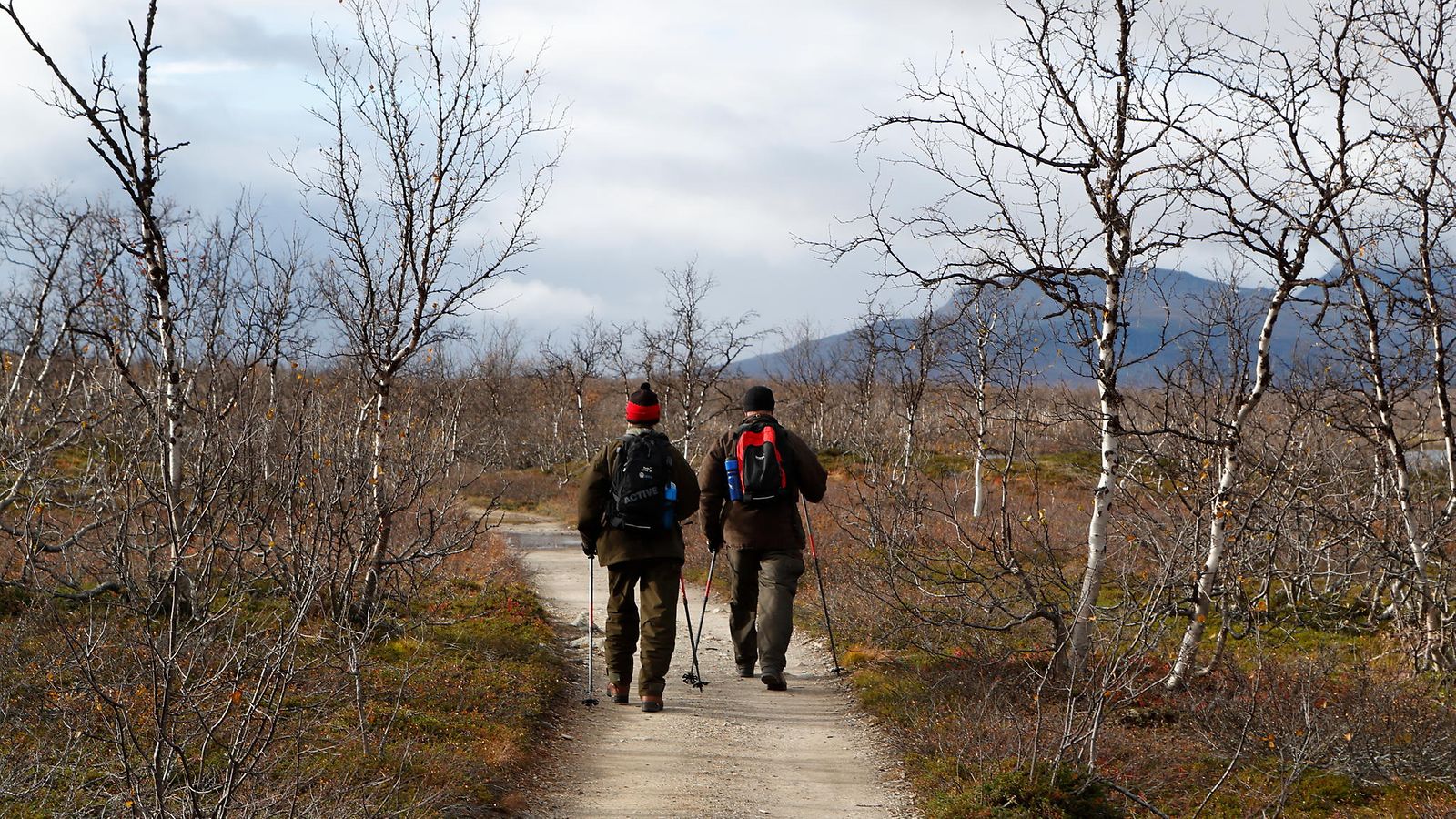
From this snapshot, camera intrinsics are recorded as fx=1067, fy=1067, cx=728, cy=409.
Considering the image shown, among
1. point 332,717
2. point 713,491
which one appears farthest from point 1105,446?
point 332,717

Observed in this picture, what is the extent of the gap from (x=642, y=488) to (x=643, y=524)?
0.87 ft

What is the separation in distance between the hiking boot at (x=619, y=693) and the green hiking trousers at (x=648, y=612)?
0.61 ft

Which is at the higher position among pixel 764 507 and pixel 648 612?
pixel 764 507

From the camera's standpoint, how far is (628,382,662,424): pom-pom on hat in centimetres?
792

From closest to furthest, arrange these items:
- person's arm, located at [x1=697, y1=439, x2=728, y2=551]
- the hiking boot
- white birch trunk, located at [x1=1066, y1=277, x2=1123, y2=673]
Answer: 1. white birch trunk, located at [x1=1066, y1=277, x2=1123, y2=673]
2. the hiking boot
3. person's arm, located at [x1=697, y1=439, x2=728, y2=551]

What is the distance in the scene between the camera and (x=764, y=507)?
8.61m

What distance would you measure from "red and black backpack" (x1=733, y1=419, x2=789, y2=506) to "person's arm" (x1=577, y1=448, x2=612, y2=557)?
118cm

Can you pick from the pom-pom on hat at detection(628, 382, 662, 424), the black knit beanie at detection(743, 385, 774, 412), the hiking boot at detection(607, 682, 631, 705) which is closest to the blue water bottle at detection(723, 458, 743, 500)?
the black knit beanie at detection(743, 385, 774, 412)

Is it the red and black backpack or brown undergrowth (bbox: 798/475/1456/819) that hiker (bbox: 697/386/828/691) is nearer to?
the red and black backpack

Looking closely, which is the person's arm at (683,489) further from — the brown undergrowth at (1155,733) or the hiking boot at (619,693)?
the brown undergrowth at (1155,733)

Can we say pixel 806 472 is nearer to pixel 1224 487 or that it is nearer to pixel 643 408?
pixel 643 408

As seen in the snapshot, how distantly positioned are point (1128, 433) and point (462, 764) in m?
4.91

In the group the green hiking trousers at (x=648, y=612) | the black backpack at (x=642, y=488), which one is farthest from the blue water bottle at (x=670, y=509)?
the green hiking trousers at (x=648, y=612)

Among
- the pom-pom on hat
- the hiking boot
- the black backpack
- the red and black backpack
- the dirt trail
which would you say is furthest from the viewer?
the red and black backpack
